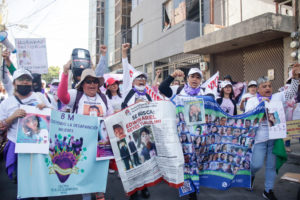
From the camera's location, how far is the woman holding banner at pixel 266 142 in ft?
12.0

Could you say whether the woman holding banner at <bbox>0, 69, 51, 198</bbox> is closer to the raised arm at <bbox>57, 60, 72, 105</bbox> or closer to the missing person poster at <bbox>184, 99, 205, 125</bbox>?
the raised arm at <bbox>57, 60, 72, 105</bbox>

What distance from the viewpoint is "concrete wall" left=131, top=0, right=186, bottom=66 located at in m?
15.1

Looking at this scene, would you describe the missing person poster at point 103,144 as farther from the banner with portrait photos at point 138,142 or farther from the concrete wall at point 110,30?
the concrete wall at point 110,30

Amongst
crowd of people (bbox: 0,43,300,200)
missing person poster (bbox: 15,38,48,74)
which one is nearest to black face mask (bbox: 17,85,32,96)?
crowd of people (bbox: 0,43,300,200)

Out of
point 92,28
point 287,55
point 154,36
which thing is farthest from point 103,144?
point 92,28

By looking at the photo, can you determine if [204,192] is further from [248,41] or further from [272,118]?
[248,41]

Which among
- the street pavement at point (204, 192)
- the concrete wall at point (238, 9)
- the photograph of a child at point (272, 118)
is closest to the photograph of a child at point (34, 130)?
the street pavement at point (204, 192)

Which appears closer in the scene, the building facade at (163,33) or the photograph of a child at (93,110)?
the photograph of a child at (93,110)

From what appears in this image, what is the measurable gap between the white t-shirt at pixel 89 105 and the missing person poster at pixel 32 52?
1.86 meters

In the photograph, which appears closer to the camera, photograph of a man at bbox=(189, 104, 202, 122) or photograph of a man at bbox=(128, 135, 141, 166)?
photograph of a man at bbox=(128, 135, 141, 166)

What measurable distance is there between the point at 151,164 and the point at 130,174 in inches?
11.1

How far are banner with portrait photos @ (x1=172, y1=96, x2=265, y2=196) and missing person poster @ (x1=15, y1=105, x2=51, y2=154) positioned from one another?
166cm

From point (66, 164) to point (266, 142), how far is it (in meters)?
2.87

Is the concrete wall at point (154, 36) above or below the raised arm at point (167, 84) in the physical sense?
above
